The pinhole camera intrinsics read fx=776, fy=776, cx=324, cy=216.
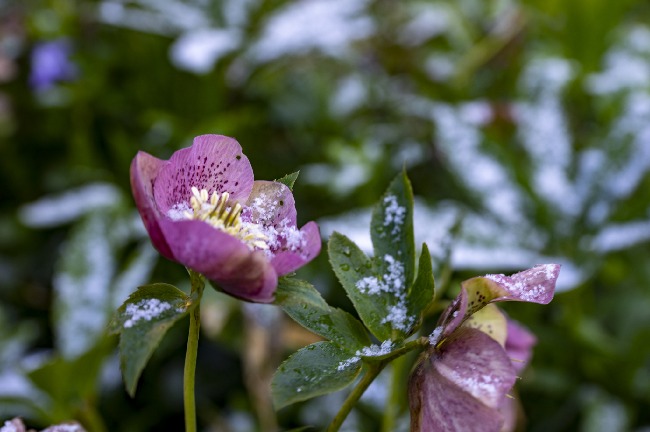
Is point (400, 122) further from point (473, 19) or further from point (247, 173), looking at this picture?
point (247, 173)

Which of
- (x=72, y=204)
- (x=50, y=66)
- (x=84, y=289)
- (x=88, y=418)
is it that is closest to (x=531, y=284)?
(x=88, y=418)

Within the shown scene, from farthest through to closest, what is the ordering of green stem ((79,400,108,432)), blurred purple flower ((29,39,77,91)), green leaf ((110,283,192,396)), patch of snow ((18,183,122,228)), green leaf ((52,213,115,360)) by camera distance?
blurred purple flower ((29,39,77,91)), patch of snow ((18,183,122,228)), green leaf ((52,213,115,360)), green stem ((79,400,108,432)), green leaf ((110,283,192,396))

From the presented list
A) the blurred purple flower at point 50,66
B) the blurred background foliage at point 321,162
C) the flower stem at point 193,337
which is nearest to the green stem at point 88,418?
the blurred background foliage at point 321,162

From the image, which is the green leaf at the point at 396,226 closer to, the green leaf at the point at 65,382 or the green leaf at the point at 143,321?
the green leaf at the point at 143,321

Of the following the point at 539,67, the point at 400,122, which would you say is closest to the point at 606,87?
the point at 539,67

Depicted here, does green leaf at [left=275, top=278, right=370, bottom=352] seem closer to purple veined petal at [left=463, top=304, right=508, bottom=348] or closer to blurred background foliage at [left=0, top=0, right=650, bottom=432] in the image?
purple veined petal at [left=463, top=304, right=508, bottom=348]

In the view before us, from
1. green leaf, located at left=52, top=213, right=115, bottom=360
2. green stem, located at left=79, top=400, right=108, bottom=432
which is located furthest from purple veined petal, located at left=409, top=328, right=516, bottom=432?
green leaf, located at left=52, top=213, right=115, bottom=360
